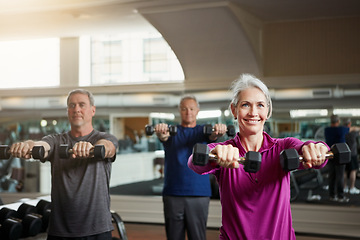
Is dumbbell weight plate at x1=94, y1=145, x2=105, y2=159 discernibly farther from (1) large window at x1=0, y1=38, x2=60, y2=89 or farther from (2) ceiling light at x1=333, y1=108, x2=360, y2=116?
(1) large window at x1=0, y1=38, x2=60, y2=89

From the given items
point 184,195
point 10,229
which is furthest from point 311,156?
point 10,229

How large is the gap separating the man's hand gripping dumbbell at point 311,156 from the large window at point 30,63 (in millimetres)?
5122

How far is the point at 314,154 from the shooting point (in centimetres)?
139

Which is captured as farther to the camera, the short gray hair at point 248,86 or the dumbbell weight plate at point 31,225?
the dumbbell weight plate at point 31,225

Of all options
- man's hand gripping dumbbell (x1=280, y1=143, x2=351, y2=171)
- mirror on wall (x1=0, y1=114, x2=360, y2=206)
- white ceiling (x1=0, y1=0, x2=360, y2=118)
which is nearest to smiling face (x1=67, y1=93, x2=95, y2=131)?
man's hand gripping dumbbell (x1=280, y1=143, x2=351, y2=171)

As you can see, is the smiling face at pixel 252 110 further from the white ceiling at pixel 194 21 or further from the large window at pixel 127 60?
the large window at pixel 127 60

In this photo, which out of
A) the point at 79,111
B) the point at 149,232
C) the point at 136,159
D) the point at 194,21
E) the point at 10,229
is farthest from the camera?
the point at 136,159

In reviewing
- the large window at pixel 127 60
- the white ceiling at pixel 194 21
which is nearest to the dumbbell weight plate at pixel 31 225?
the white ceiling at pixel 194 21

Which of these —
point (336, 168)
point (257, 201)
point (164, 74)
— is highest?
point (164, 74)

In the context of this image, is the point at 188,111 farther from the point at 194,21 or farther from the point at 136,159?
the point at 136,159

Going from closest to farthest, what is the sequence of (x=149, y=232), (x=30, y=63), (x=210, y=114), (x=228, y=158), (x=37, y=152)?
(x=228, y=158)
(x=37, y=152)
(x=149, y=232)
(x=210, y=114)
(x=30, y=63)

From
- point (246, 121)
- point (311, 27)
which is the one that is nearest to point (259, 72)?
point (311, 27)

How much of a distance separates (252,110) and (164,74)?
4.26 meters

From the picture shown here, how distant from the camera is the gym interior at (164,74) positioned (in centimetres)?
442
